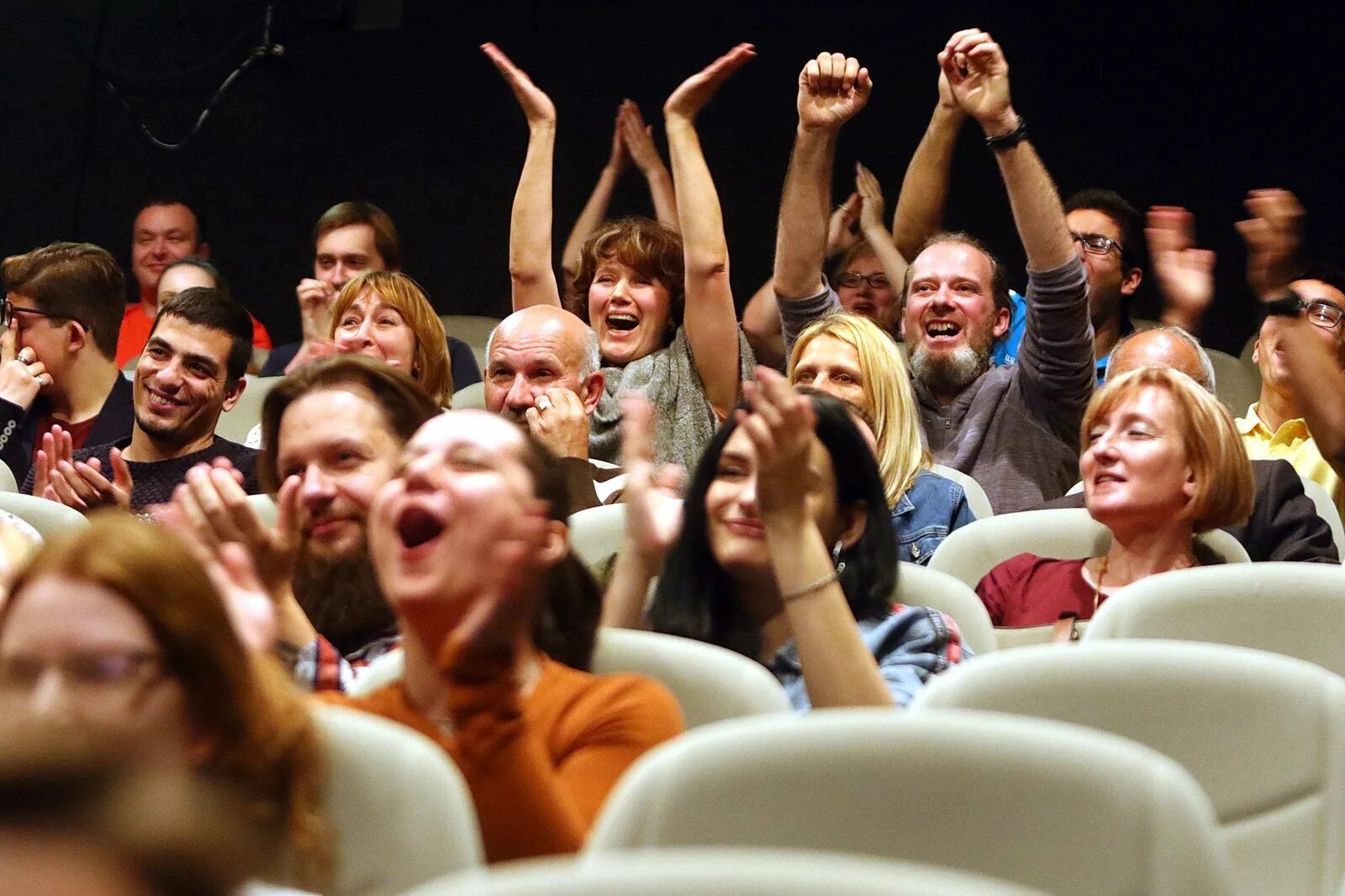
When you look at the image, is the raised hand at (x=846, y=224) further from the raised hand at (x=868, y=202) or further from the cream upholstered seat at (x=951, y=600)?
the cream upholstered seat at (x=951, y=600)

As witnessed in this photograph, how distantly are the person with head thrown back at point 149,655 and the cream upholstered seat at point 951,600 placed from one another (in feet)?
3.86

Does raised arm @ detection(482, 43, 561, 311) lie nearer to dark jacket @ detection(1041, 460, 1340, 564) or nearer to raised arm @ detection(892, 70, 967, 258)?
raised arm @ detection(892, 70, 967, 258)

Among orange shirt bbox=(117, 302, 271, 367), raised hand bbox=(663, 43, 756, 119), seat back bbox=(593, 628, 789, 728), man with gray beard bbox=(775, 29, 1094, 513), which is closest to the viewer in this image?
seat back bbox=(593, 628, 789, 728)

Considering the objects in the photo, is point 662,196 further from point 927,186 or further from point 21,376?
point 21,376

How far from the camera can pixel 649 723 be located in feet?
5.72

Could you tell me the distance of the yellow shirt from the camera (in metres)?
3.73

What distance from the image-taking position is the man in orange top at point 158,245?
5758 millimetres

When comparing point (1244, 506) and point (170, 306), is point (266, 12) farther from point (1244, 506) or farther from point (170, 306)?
point (1244, 506)

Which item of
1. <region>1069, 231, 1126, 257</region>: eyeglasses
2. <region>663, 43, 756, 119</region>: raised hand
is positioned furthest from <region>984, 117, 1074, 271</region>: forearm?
<region>1069, 231, 1126, 257</region>: eyeglasses

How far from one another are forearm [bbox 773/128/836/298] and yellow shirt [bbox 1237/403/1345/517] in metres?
1.02

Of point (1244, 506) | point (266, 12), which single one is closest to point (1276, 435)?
point (1244, 506)

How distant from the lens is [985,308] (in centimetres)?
408

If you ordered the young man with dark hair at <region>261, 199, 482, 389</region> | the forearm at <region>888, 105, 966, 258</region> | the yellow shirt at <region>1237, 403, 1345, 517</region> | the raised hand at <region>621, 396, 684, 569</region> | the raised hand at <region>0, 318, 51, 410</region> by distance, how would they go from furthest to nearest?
1. the young man with dark hair at <region>261, 199, 482, 389</region>
2. the forearm at <region>888, 105, 966, 258</region>
3. the raised hand at <region>0, 318, 51, 410</region>
4. the yellow shirt at <region>1237, 403, 1345, 517</region>
5. the raised hand at <region>621, 396, 684, 569</region>

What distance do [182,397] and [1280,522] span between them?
2170 mm
